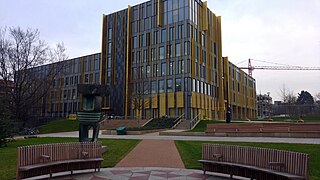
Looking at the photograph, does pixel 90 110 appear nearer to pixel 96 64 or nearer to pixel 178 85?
pixel 178 85

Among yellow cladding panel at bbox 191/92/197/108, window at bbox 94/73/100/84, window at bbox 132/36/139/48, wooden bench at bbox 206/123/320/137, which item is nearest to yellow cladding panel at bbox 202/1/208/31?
window at bbox 132/36/139/48

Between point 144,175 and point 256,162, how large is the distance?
3.35m

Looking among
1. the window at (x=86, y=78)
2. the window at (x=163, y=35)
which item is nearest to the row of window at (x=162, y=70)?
the window at (x=163, y=35)

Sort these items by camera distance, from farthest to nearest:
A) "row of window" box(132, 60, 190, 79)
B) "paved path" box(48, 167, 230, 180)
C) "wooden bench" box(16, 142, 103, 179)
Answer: "row of window" box(132, 60, 190, 79), "paved path" box(48, 167, 230, 180), "wooden bench" box(16, 142, 103, 179)

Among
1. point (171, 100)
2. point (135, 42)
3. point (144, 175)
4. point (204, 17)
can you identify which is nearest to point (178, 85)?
point (171, 100)

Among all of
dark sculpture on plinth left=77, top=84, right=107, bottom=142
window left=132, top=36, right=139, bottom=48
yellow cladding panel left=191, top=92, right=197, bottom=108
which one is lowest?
dark sculpture on plinth left=77, top=84, right=107, bottom=142

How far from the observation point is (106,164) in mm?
11156

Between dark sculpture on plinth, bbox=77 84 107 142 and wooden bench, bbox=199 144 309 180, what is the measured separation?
5905 millimetres

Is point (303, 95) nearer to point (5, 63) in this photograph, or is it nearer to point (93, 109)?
point (5, 63)

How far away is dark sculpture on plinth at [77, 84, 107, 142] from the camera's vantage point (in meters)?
→ 13.4

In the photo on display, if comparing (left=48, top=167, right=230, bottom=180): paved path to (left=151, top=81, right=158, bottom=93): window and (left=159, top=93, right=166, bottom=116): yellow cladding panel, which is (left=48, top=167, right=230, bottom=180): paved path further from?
(left=151, top=81, right=158, bottom=93): window

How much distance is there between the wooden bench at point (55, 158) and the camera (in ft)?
25.9

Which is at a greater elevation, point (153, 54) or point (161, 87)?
point (153, 54)

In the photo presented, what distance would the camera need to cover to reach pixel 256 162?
26.4 ft
